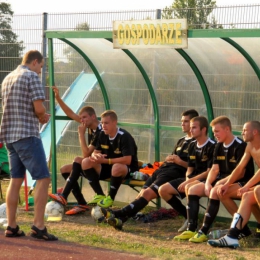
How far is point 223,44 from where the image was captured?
9742mm

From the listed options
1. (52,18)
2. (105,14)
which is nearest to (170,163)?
(105,14)

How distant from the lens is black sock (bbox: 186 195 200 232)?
28.9 ft

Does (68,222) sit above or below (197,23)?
below

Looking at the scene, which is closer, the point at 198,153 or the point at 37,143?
the point at 37,143

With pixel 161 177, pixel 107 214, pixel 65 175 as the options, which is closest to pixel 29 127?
pixel 107 214

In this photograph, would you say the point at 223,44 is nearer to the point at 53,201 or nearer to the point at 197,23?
the point at 197,23

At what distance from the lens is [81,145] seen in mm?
10914

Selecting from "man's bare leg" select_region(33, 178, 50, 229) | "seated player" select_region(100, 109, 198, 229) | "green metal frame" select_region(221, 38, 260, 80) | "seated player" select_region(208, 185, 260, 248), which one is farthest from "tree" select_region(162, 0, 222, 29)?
"man's bare leg" select_region(33, 178, 50, 229)

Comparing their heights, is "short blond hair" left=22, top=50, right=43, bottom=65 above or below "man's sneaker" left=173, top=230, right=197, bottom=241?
above

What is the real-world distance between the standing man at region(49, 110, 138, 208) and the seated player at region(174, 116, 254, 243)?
60.5 inches

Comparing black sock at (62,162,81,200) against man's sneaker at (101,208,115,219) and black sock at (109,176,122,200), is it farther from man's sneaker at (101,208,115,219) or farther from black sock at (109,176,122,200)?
man's sneaker at (101,208,115,219)

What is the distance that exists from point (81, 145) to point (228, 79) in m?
2.26

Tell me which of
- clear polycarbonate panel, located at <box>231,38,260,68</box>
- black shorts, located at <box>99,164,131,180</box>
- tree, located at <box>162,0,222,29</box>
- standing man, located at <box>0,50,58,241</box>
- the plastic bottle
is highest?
tree, located at <box>162,0,222,29</box>

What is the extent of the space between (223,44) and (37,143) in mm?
2784
